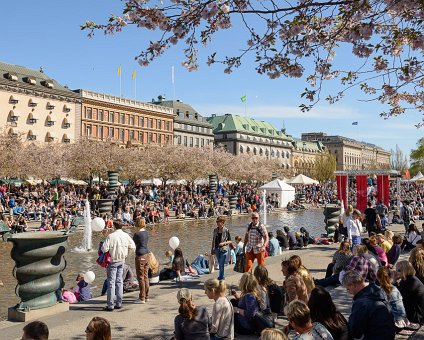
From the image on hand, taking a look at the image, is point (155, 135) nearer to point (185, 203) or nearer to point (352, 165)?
point (185, 203)

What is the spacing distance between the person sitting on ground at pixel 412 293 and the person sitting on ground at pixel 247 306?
7.44 feet

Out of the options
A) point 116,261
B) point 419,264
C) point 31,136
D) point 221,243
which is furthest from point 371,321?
point 31,136

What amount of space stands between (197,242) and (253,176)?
62881mm

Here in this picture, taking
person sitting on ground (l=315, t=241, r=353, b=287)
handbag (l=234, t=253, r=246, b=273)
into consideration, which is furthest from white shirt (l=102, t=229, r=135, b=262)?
person sitting on ground (l=315, t=241, r=353, b=287)

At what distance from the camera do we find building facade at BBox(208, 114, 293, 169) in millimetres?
119438

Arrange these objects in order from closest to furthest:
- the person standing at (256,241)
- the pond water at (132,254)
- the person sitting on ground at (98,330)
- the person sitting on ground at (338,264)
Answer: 1. the person sitting on ground at (98,330)
2. the person sitting on ground at (338,264)
3. the person standing at (256,241)
4. the pond water at (132,254)

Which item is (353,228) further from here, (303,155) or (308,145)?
(308,145)

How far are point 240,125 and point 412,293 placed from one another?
11523cm

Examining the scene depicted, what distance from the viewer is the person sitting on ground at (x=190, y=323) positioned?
6270 mm

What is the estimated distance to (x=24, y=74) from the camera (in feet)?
227

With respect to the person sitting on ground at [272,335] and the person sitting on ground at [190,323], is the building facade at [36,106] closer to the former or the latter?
the person sitting on ground at [190,323]

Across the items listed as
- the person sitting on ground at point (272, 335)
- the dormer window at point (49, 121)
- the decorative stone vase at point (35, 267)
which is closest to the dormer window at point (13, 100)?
the dormer window at point (49, 121)

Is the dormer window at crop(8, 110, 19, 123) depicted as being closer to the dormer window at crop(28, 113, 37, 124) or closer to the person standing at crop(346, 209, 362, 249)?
the dormer window at crop(28, 113, 37, 124)

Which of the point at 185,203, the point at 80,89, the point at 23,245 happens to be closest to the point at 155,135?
the point at 80,89
